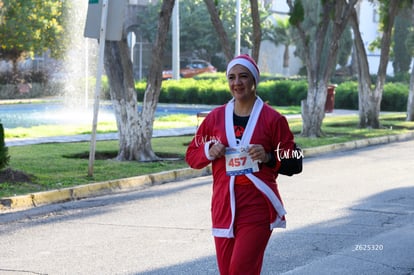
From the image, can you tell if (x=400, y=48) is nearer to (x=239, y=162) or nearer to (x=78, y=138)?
(x=78, y=138)

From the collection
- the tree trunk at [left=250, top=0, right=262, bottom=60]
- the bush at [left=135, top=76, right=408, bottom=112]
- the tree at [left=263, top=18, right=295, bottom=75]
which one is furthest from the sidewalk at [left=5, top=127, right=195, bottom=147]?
the tree at [left=263, top=18, right=295, bottom=75]

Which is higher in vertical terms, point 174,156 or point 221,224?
point 221,224

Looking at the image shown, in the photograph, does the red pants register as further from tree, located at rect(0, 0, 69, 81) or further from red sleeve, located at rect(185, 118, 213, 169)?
tree, located at rect(0, 0, 69, 81)

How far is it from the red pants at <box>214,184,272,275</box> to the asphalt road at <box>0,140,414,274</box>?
8.16 feet

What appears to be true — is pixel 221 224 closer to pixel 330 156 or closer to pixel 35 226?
pixel 35 226

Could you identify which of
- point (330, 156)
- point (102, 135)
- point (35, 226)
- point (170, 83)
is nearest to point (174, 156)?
point (330, 156)

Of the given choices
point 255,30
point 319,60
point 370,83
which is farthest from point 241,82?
point 370,83

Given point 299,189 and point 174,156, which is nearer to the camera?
point 299,189

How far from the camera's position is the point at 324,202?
12.0m

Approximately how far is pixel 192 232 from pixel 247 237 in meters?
4.49

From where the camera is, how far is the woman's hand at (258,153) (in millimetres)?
5336

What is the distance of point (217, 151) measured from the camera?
5.40 m

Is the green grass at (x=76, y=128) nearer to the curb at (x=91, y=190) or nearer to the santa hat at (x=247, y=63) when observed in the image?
the curb at (x=91, y=190)

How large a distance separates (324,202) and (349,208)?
1.83ft
